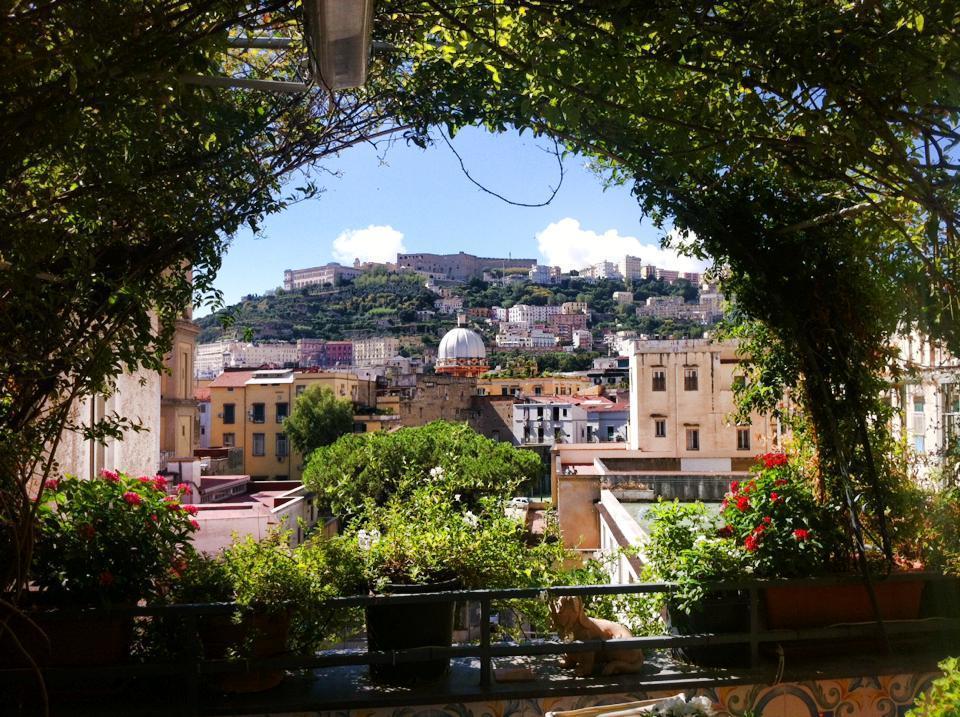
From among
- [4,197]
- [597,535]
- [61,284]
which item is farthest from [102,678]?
[597,535]

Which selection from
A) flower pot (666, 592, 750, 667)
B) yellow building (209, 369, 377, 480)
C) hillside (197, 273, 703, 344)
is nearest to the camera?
flower pot (666, 592, 750, 667)

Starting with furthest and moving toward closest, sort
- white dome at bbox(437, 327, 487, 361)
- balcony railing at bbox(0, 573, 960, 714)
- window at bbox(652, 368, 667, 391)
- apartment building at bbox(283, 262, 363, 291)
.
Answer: apartment building at bbox(283, 262, 363, 291)
white dome at bbox(437, 327, 487, 361)
window at bbox(652, 368, 667, 391)
balcony railing at bbox(0, 573, 960, 714)

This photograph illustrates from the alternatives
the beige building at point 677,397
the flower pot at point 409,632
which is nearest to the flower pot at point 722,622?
the flower pot at point 409,632

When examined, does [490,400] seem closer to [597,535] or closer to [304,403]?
[304,403]

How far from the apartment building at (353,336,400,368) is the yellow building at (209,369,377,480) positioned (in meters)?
40.0

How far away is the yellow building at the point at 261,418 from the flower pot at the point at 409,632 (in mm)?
33376

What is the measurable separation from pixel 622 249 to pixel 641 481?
411 ft

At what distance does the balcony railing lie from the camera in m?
2.47

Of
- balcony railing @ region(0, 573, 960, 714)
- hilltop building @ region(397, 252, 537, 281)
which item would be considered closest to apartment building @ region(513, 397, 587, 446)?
balcony railing @ region(0, 573, 960, 714)

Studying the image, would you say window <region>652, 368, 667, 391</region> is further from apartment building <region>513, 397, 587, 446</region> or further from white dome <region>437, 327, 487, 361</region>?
white dome <region>437, 327, 487, 361</region>

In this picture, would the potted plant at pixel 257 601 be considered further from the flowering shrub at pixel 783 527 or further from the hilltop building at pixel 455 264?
the hilltop building at pixel 455 264

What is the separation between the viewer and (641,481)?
30.6 feet

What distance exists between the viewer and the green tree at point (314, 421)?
1268 inches

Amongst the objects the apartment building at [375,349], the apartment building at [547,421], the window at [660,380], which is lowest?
the apartment building at [547,421]
